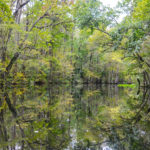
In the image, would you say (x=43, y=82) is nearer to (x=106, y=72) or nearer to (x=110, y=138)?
(x=110, y=138)

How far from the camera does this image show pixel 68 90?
55.5 ft

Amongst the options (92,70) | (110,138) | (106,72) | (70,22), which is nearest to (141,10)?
(70,22)

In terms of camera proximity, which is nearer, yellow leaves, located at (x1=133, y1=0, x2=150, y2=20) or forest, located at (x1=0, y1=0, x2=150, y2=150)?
forest, located at (x1=0, y1=0, x2=150, y2=150)

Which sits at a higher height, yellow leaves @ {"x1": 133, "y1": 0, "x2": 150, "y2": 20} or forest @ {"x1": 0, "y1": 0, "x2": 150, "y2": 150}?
yellow leaves @ {"x1": 133, "y1": 0, "x2": 150, "y2": 20}

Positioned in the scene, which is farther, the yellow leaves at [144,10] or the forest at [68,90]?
the yellow leaves at [144,10]

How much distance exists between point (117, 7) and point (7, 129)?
12.6 meters

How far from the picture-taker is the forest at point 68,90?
9.10 ft

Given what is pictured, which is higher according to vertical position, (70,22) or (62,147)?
(70,22)

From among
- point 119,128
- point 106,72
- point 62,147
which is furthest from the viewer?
point 106,72

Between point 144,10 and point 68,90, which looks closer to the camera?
point 144,10

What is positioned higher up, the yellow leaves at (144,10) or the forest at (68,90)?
the yellow leaves at (144,10)

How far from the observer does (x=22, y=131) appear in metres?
3.03

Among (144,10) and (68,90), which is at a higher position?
(144,10)

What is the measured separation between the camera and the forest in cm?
277
